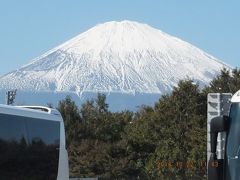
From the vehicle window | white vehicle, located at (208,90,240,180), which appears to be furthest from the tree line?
white vehicle, located at (208,90,240,180)

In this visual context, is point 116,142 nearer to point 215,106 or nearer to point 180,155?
point 180,155

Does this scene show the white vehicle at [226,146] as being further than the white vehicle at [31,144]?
No

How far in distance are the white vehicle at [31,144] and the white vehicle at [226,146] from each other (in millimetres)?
4478

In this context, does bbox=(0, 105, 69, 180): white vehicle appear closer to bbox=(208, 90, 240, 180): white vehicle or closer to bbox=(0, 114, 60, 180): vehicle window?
bbox=(0, 114, 60, 180): vehicle window

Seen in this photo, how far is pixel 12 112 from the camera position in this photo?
13914 mm

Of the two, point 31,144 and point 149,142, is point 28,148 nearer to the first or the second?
point 31,144

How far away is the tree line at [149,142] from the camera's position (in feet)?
171

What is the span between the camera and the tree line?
171 feet

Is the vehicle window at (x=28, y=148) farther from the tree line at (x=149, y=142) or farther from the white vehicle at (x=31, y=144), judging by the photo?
the tree line at (x=149, y=142)

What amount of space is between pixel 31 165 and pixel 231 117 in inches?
216

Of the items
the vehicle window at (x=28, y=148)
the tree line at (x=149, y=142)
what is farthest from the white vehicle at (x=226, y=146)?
the tree line at (x=149, y=142)

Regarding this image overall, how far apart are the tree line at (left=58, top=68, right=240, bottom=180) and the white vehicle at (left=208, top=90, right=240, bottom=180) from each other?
3798 cm

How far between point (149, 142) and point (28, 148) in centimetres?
4168

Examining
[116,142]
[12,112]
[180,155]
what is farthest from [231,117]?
[116,142]
